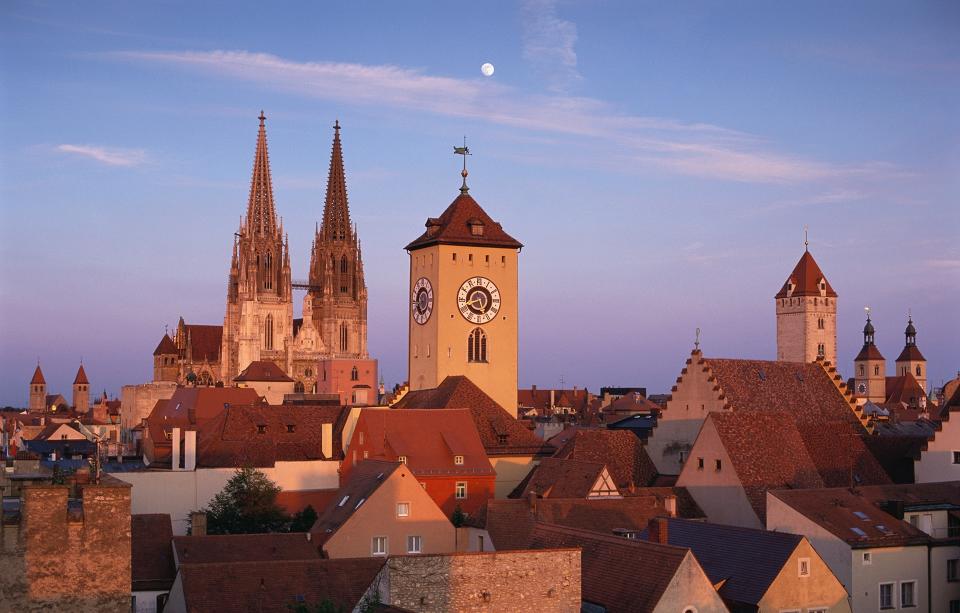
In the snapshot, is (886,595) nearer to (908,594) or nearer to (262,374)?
(908,594)

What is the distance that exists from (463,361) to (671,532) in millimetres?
26287

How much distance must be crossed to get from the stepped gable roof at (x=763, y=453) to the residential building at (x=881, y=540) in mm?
4456

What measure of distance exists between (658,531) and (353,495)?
11734 millimetres

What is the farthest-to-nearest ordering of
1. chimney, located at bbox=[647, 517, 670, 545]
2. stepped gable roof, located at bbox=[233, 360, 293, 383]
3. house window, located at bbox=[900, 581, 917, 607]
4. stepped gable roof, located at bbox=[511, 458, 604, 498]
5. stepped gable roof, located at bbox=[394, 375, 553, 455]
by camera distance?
stepped gable roof, located at bbox=[233, 360, 293, 383]
stepped gable roof, located at bbox=[394, 375, 553, 455]
stepped gable roof, located at bbox=[511, 458, 604, 498]
house window, located at bbox=[900, 581, 917, 607]
chimney, located at bbox=[647, 517, 670, 545]

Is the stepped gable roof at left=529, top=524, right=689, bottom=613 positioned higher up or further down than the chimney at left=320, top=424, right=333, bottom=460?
further down

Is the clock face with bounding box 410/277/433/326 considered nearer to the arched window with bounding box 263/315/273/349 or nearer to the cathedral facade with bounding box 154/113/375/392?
the cathedral facade with bounding box 154/113/375/392

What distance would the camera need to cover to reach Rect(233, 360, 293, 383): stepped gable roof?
153500 millimetres

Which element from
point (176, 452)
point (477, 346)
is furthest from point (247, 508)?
point (477, 346)

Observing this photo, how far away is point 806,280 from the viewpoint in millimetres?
169500

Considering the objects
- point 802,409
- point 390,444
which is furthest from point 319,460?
point 802,409

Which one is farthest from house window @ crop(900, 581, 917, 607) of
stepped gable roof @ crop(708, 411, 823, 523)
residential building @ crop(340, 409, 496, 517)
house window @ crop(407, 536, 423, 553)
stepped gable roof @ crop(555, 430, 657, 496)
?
residential building @ crop(340, 409, 496, 517)

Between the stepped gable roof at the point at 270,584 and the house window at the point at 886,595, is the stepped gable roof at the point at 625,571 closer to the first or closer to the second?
the stepped gable roof at the point at 270,584

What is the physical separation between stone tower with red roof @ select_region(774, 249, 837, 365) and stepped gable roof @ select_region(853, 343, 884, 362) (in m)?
9.38

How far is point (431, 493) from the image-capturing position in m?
52.9
